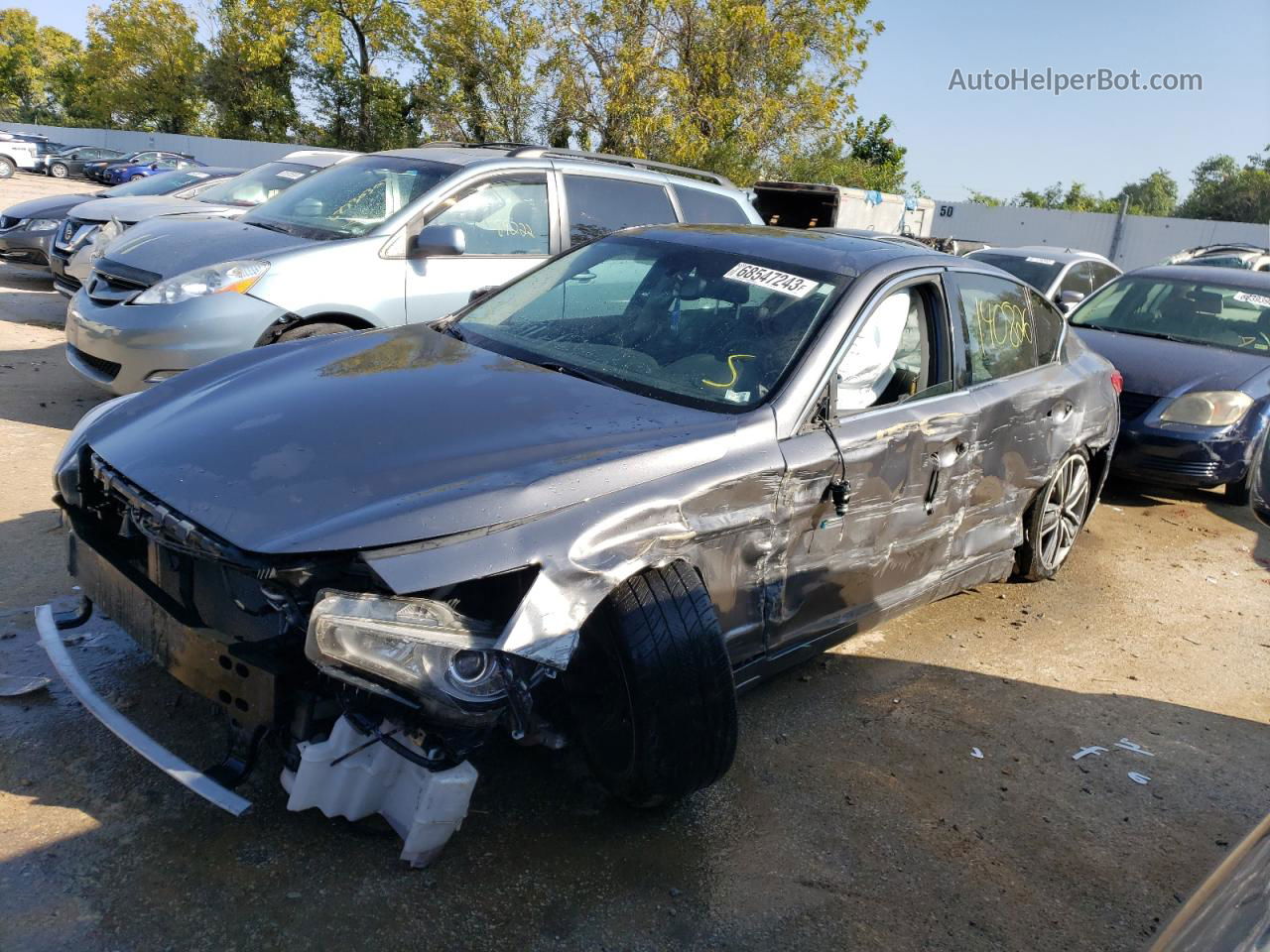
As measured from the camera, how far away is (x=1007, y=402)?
4254 mm

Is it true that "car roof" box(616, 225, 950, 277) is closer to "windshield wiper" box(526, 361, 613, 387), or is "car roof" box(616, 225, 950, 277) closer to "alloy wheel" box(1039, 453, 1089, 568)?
"windshield wiper" box(526, 361, 613, 387)

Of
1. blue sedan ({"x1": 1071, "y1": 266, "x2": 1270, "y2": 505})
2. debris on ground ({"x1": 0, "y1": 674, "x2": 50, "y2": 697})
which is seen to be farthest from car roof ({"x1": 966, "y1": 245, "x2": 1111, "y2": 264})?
debris on ground ({"x1": 0, "y1": 674, "x2": 50, "y2": 697})

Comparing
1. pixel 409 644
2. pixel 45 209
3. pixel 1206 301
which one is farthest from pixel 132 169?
pixel 409 644

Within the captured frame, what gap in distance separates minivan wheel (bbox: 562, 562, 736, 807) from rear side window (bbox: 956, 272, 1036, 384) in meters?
1.96

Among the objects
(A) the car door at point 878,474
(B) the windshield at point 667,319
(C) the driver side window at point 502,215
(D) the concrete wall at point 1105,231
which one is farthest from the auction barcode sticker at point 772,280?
(D) the concrete wall at point 1105,231

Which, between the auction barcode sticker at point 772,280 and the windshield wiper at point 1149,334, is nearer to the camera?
the auction barcode sticker at point 772,280

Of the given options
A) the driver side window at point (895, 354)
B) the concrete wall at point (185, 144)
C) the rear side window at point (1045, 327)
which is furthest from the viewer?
the concrete wall at point (185, 144)

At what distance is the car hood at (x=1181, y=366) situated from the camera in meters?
6.91

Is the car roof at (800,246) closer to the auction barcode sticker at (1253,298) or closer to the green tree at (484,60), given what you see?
the auction barcode sticker at (1253,298)

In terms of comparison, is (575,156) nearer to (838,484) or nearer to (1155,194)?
(838,484)

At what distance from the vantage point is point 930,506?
3.83m

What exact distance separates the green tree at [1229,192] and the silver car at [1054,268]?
38805mm

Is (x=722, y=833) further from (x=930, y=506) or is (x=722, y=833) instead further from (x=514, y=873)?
(x=930, y=506)

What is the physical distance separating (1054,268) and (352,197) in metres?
7.16
